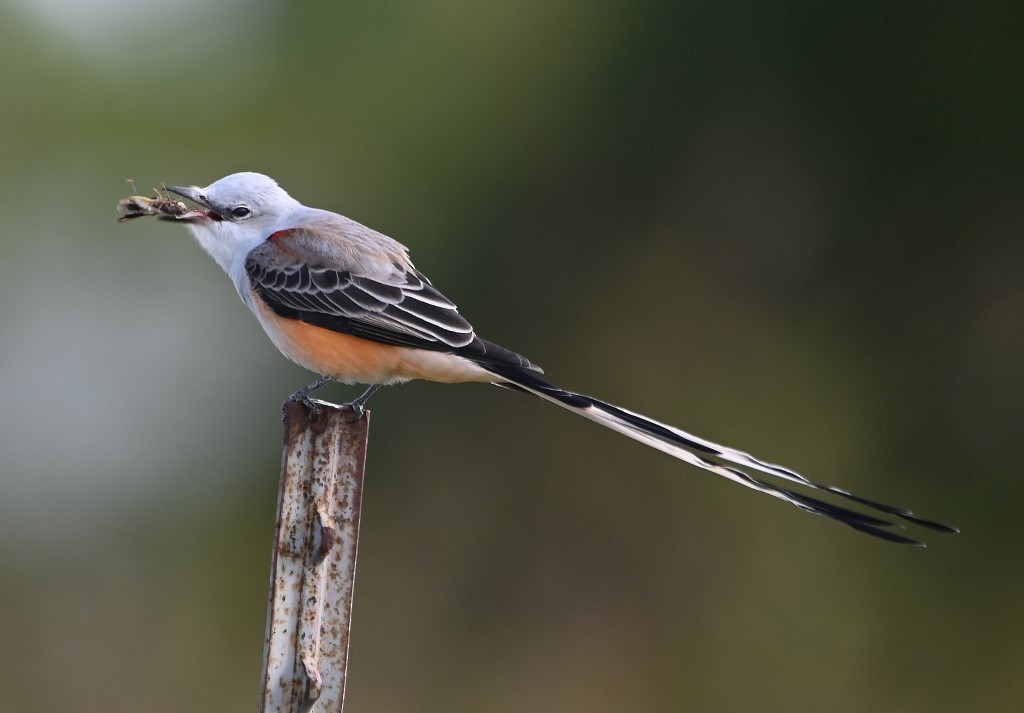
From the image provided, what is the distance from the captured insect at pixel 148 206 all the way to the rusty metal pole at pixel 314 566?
62.4 inches

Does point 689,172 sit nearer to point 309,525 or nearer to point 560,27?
point 560,27

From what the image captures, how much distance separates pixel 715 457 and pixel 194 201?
2.21 m

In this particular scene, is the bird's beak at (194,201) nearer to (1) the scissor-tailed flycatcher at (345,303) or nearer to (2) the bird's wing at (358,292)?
(1) the scissor-tailed flycatcher at (345,303)

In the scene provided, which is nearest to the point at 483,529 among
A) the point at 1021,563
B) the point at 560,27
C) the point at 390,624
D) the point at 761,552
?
the point at 390,624

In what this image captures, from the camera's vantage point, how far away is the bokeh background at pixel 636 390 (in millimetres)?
6461

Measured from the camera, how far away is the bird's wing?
3.74 m

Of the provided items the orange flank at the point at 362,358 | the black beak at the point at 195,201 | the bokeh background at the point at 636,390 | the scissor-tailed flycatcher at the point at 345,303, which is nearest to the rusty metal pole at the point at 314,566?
the scissor-tailed flycatcher at the point at 345,303

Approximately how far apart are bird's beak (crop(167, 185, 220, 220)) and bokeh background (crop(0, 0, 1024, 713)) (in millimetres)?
3102

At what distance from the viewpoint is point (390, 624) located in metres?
6.52

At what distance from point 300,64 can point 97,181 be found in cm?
197

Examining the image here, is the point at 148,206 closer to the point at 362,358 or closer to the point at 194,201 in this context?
the point at 194,201

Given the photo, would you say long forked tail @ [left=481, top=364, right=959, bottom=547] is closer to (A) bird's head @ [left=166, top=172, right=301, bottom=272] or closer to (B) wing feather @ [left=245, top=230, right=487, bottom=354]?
(B) wing feather @ [left=245, top=230, right=487, bottom=354]

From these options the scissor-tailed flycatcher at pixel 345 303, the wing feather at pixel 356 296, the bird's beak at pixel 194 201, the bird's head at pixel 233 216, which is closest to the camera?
the scissor-tailed flycatcher at pixel 345 303

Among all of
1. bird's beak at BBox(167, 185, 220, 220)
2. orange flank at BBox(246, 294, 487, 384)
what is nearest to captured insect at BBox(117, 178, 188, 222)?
bird's beak at BBox(167, 185, 220, 220)
